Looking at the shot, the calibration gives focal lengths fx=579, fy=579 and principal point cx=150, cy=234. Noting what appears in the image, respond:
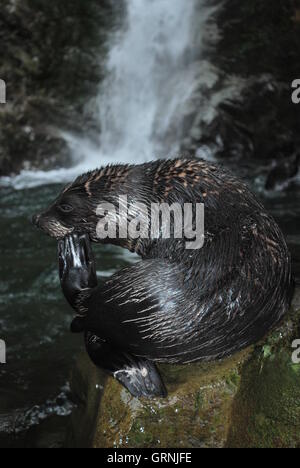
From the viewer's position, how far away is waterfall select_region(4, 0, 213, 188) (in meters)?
12.7

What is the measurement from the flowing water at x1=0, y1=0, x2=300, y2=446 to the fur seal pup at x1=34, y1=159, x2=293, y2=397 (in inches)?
29.7

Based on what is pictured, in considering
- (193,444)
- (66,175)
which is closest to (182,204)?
(193,444)

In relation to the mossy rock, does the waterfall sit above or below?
above

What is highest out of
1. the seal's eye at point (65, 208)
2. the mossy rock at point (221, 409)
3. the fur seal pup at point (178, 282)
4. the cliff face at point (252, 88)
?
the cliff face at point (252, 88)

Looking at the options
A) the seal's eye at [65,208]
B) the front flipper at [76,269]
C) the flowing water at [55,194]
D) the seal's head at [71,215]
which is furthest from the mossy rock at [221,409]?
the seal's eye at [65,208]

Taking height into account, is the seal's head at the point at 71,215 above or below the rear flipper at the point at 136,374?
above

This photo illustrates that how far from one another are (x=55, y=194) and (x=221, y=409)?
7.39 metres

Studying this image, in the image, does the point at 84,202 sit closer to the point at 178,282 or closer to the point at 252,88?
the point at 178,282

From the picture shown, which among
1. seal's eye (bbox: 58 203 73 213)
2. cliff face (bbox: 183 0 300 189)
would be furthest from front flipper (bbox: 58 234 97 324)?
cliff face (bbox: 183 0 300 189)

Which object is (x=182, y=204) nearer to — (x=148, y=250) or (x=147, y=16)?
(x=148, y=250)

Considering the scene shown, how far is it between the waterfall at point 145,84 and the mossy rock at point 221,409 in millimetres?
9626

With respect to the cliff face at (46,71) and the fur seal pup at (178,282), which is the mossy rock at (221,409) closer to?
the fur seal pup at (178,282)

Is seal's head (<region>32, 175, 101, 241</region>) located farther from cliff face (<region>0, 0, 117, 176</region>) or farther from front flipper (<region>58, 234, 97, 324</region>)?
cliff face (<region>0, 0, 117, 176</region>)

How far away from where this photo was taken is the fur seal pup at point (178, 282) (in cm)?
294
